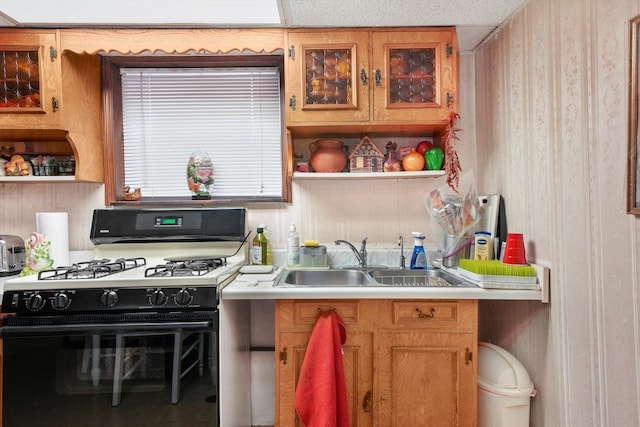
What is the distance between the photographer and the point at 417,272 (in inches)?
74.7

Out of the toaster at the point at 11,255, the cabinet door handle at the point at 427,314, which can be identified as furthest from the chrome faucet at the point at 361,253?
the toaster at the point at 11,255

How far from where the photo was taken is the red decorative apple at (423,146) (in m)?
1.92

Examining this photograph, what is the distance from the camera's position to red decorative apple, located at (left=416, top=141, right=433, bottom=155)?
6.30 feet

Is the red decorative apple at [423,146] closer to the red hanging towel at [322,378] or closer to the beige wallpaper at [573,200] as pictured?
the beige wallpaper at [573,200]

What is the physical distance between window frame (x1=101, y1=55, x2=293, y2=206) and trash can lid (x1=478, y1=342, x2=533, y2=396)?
1.37 meters

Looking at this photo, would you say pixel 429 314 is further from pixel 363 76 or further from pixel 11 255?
pixel 11 255

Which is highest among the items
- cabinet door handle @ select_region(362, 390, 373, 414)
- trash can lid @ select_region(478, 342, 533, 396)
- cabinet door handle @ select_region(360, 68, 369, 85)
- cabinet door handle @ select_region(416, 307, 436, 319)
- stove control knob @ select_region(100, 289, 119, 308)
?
cabinet door handle @ select_region(360, 68, 369, 85)

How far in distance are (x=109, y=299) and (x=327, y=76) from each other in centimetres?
148

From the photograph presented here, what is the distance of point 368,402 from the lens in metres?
1.49

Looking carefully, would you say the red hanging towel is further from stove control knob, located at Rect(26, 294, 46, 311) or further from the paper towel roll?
the paper towel roll

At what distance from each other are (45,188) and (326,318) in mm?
1967

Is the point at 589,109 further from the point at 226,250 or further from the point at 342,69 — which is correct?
the point at 226,250

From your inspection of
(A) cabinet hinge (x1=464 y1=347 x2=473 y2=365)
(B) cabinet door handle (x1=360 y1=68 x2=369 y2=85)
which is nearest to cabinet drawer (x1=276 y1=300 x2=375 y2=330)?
(A) cabinet hinge (x1=464 y1=347 x2=473 y2=365)

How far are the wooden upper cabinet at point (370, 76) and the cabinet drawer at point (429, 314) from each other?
3.05 ft
